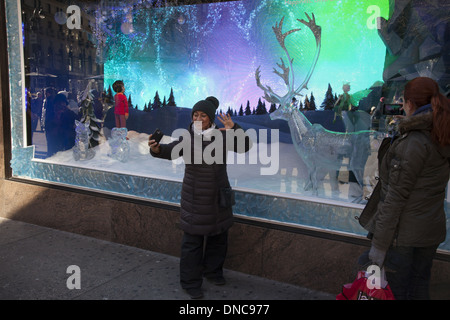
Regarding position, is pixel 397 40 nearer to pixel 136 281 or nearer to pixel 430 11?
pixel 430 11

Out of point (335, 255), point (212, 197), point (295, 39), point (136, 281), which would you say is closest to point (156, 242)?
point (136, 281)

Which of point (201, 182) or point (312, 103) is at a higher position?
point (312, 103)

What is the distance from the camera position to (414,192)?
2465 mm

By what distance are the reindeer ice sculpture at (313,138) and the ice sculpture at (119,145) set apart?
1.98 metres

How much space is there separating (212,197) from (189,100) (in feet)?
5.29

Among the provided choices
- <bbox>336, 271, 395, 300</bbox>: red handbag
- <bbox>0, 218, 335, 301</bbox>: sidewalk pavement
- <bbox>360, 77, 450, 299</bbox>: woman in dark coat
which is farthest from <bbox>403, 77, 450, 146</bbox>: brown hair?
<bbox>0, 218, 335, 301</bbox>: sidewalk pavement

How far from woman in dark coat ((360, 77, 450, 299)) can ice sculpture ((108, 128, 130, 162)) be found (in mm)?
3491

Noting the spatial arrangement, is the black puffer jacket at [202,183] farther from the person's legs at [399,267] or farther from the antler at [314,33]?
the person's legs at [399,267]

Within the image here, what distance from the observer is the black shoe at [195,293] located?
357 centimetres

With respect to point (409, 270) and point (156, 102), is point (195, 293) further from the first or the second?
point (156, 102)

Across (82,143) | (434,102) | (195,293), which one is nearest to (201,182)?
(195,293)

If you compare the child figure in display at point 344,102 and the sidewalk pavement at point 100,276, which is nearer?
the sidewalk pavement at point 100,276

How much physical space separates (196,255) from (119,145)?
7.51 ft

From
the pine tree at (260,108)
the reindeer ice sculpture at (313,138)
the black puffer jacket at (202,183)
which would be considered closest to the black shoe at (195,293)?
the black puffer jacket at (202,183)
